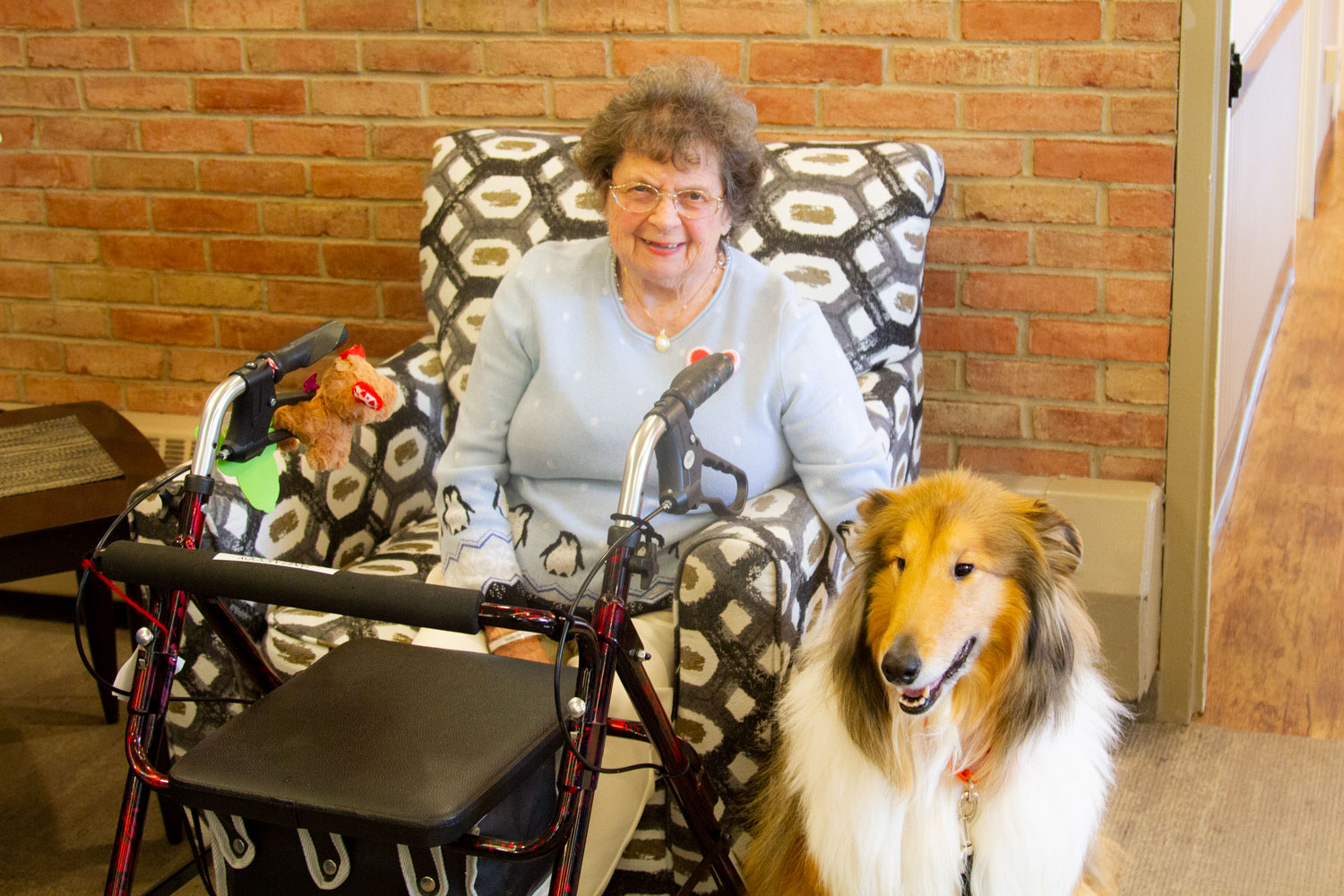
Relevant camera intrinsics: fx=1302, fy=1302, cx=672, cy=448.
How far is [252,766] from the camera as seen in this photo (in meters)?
1.40

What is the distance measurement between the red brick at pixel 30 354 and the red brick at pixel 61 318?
0.03 m

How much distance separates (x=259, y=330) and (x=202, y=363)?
0.19 m

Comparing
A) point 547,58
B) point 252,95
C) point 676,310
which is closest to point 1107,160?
point 676,310

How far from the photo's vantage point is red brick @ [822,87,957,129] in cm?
246

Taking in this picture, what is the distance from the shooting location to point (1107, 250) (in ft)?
7.96

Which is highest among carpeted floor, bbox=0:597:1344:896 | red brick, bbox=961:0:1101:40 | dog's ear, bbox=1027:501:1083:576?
red brick, bbox=961:0:1101:40

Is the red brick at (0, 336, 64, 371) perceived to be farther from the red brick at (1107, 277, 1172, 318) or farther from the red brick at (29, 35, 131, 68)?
the red brick at (1107, 277, 1172, 318)

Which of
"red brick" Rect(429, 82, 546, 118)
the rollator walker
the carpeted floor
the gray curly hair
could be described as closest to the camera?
the rollator walker

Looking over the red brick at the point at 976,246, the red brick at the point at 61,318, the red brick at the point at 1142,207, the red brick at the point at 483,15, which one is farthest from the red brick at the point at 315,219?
the red brick at the point at 1142,207

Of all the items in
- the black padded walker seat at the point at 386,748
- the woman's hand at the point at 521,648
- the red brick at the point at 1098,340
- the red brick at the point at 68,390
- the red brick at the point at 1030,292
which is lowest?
the woman's hand at the point at 521,648

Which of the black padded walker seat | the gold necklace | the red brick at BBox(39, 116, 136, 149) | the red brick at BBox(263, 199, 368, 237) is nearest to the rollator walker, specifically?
the black padded walker seat

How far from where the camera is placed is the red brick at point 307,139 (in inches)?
111

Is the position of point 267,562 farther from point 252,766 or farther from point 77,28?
point 77,28

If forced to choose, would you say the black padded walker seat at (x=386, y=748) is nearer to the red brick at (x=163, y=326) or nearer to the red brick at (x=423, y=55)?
the red brick at (x=423, y=55)
